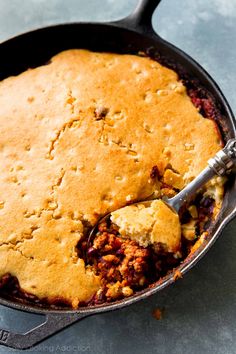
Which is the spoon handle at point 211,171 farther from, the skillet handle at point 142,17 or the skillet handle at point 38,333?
the skillet handle at point 142,17

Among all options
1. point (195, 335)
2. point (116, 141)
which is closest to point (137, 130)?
point (116, 141)

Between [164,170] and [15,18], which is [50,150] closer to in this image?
[164,170]

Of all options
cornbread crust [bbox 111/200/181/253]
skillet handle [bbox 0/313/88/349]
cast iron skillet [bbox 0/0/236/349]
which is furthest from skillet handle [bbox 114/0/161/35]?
skillet handle [bbox 0/313/88/349]

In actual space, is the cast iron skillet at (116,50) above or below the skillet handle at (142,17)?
below

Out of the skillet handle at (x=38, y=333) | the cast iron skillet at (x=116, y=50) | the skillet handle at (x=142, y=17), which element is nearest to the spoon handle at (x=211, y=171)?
the cast iron skillet at (x=116, y=50)

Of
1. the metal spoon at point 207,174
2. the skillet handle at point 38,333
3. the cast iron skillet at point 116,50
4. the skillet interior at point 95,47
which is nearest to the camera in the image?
the skillet handle at point 38,333

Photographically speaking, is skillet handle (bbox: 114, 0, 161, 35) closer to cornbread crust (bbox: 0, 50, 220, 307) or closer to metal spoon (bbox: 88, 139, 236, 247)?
cornbread crust (bbox: 0, 50, 220, 307)

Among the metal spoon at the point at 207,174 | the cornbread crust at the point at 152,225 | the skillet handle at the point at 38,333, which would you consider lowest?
the skillet handle at the point at 38,333
